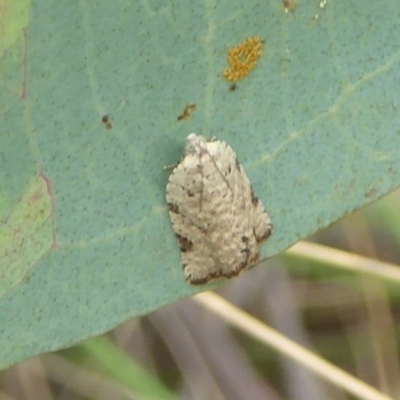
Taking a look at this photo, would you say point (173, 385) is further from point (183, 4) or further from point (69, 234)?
point (183, 4)

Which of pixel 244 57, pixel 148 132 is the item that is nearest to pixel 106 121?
pixel 148 132

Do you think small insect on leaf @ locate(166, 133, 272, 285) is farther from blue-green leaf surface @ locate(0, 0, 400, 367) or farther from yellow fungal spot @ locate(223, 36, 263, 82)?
yellow fungal spot @ locate(223, 36, 263, 82)

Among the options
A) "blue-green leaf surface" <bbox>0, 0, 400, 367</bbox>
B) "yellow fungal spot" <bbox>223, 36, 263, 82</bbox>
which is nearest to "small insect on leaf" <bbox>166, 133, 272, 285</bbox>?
"blue-green leaf surface" <bbox>0, 0, 400, 367</bbox>

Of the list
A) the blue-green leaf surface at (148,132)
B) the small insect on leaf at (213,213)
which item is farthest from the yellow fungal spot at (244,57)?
the small insect on leaf at (213,213)

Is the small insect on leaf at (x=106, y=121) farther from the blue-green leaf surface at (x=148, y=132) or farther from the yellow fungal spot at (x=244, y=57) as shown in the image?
the yellow fungal spot at (x=244, y=57)

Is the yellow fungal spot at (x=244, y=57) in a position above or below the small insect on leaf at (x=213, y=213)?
above

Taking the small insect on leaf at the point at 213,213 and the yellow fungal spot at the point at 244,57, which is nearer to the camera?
the yellow fungal spot at the point at 244,57

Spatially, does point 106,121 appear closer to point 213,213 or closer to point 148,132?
point 148,132

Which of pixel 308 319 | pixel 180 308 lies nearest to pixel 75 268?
pixel 180 308
